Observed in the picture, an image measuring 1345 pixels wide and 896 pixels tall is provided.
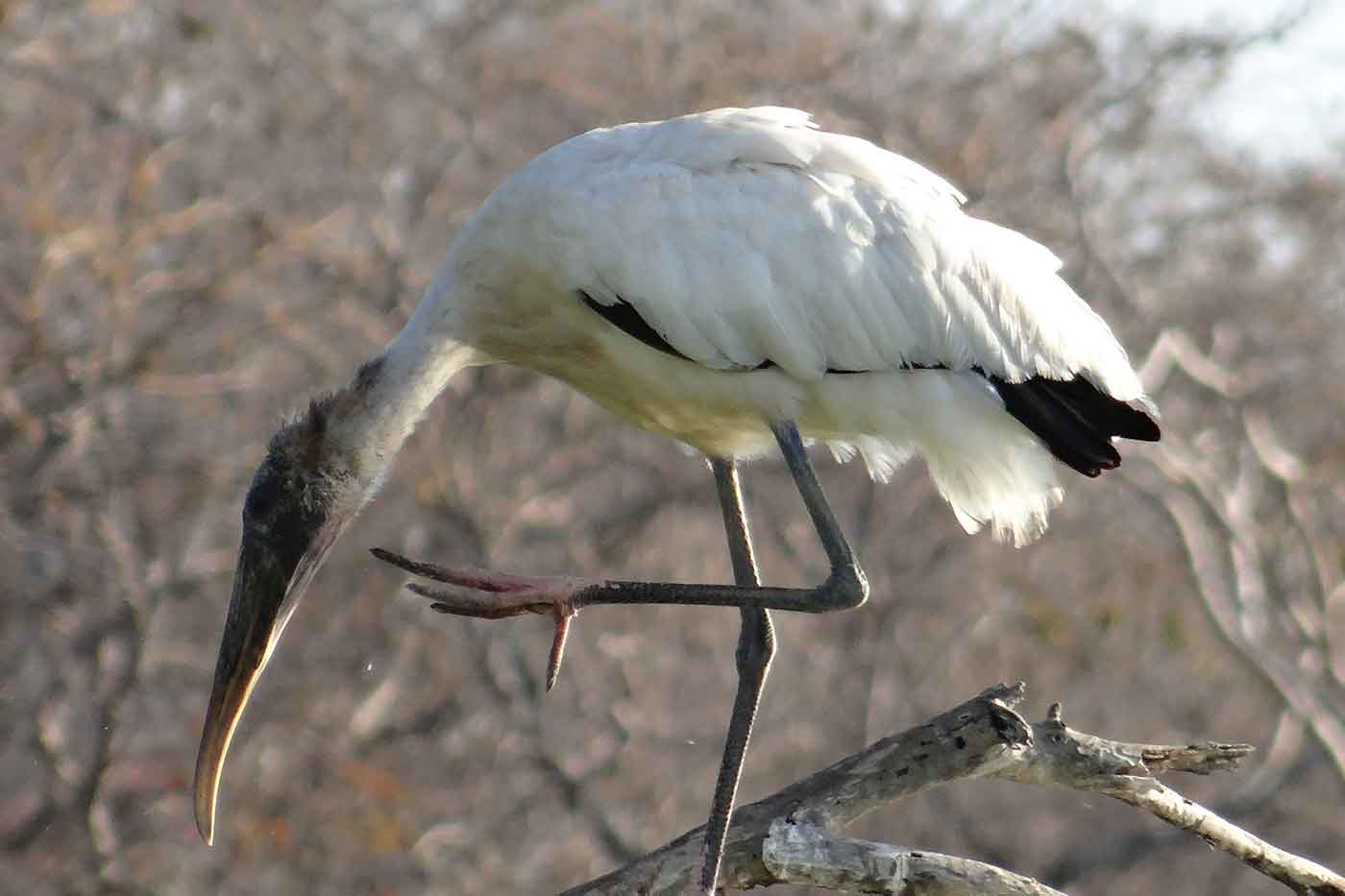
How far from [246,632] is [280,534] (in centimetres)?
26

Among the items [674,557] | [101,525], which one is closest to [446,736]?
[674,557]

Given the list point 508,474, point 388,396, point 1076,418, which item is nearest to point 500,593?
point 388,396

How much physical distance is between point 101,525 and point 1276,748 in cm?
Answer: 629

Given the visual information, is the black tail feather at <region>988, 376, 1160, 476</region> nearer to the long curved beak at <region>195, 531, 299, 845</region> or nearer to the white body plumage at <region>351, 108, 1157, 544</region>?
the white body plumage at <region>351, 108, 1157, 544</region>

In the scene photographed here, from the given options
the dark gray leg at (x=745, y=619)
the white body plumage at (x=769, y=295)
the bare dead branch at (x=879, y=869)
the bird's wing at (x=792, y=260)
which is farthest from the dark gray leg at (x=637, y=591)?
the bare dead branch at (x=879, y=869)

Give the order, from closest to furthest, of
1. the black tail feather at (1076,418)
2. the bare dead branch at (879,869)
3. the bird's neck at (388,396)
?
the bare dead branch at (879,869), the black tail feather at (1076,418), the bird's neck at (388,396)

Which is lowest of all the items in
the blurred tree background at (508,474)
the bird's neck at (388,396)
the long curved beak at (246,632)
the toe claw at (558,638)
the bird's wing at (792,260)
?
the blurred tree background at (508,474)

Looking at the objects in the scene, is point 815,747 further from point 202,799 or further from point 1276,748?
point 202,799

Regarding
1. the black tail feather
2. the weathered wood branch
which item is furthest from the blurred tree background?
the weathered wood branch

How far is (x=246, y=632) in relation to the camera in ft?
17.2

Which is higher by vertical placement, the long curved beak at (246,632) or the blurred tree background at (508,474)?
the long curved beak at (246,632)

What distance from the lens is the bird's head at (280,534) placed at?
5.22m

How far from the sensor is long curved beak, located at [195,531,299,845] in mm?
5250

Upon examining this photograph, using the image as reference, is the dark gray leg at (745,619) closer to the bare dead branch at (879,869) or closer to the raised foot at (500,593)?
the raised foot at (500,593)
